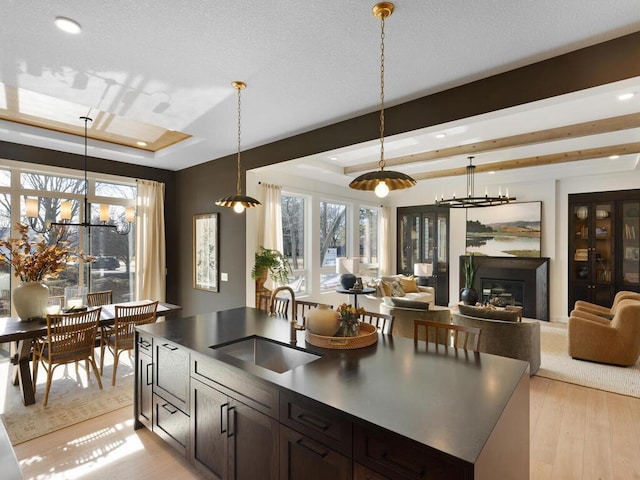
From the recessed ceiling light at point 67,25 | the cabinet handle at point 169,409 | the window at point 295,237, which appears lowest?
the cabinet handle at point 169,409

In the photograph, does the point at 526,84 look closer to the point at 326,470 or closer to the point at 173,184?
the point at 326,470

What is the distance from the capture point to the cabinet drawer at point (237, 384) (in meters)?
1.64

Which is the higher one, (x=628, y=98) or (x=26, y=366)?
(x=628, y=98)

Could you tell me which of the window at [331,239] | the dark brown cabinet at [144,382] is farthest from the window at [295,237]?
the dark brown cabinet at [144,382]

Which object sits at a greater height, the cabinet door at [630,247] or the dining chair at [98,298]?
the cabinet door at [630,247]

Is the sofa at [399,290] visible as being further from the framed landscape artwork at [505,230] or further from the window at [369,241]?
the framed landscape artwork at [505,230]

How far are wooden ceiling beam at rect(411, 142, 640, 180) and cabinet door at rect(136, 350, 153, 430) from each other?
5.74 metres

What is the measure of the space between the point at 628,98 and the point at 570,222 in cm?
399

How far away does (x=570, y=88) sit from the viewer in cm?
229

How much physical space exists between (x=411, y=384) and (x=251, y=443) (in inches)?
35.8

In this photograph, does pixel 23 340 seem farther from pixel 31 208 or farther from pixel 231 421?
pixel 231 421

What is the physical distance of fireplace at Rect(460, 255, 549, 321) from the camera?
6.65m

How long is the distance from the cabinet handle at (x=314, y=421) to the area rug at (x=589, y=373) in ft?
12.0

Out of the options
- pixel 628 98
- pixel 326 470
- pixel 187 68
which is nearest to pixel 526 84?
pixel 628 98
